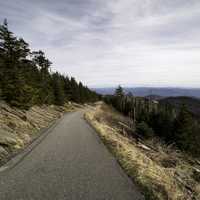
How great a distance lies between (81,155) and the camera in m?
9.79

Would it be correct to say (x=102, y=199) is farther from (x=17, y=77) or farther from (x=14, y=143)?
(x=17, y=77)

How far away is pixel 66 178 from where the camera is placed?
6.84m

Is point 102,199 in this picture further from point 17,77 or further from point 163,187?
point 17,77

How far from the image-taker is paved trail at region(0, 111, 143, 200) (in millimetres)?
5668

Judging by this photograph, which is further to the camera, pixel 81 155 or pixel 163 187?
pixel 81 155

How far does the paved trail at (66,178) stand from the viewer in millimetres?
5668

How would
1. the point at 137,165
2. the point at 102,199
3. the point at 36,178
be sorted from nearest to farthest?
the point at 102,199 → the point at 36,178 → the point at 137,165

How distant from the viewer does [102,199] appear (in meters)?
5.41

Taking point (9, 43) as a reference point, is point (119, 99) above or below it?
below

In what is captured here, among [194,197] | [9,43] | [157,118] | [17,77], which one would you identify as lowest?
[157,118]

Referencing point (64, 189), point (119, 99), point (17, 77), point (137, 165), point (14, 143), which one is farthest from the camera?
point (119, 99)

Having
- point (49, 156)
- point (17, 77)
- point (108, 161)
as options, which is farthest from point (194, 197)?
point (17, 77)

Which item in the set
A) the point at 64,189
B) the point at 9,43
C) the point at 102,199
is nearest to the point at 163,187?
the point at 102,199

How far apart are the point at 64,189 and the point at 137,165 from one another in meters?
3.08
